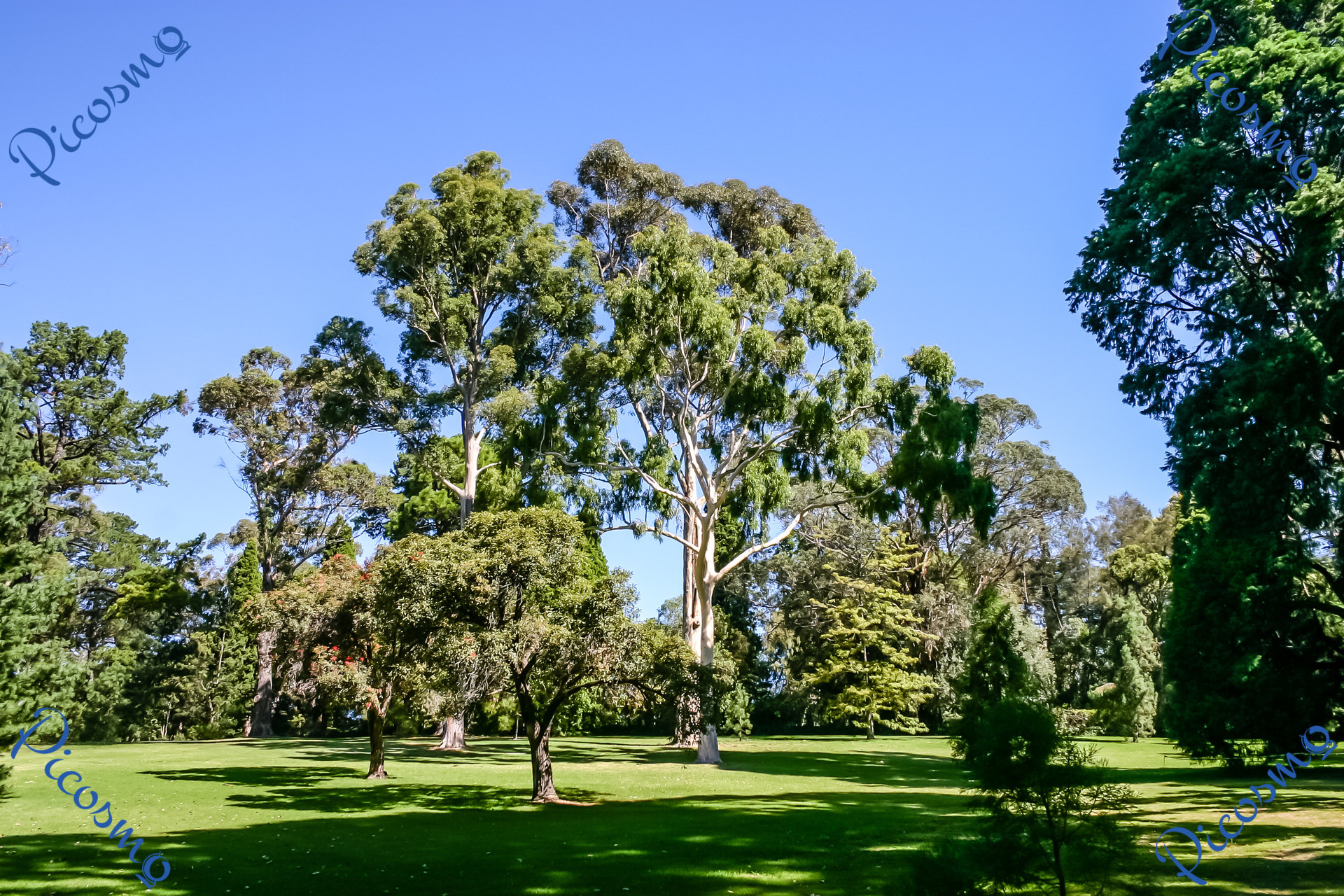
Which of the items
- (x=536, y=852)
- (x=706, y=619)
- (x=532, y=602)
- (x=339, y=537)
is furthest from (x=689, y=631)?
(x=339, y=537)

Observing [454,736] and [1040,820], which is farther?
[454,736]

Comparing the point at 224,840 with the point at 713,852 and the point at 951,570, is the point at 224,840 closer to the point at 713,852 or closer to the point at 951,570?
the point at 713,852

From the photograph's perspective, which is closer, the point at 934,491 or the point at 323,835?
the point at 323,835

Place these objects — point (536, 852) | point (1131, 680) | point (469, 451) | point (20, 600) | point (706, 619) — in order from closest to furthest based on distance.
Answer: point (536, 852)
point (20, 600)
point (706, 619)
point (469, 451)
point (1131, 680)

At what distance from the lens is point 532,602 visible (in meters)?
16.4

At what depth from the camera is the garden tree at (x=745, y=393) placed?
24609mm

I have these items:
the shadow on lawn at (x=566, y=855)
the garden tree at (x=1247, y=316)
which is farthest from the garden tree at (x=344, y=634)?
the garden tree at (x=1247, y=316)

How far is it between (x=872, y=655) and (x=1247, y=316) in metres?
28.9

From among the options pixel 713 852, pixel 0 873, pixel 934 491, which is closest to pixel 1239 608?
pixel 934 491

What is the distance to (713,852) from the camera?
11.5 m

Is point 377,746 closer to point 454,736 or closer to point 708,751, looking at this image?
point 708,751

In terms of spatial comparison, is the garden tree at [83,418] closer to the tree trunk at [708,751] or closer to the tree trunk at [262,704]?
the tree trunk at [262,704]

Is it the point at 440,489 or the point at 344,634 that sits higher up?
the point at 440,489

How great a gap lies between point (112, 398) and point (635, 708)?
31.6 meters
